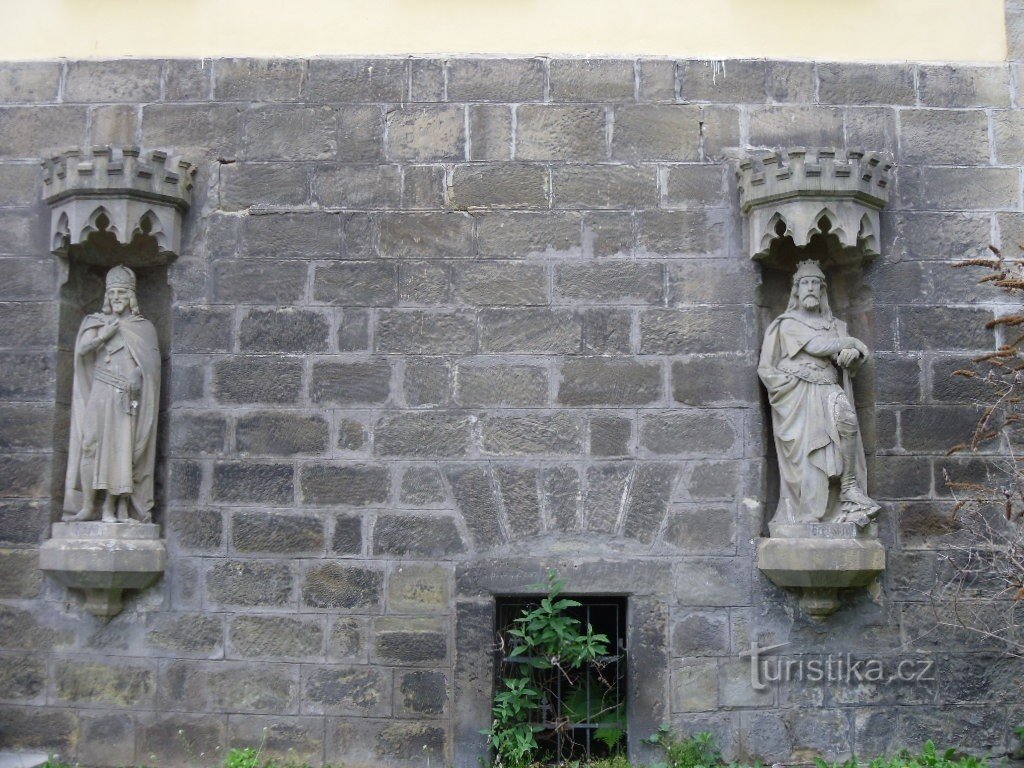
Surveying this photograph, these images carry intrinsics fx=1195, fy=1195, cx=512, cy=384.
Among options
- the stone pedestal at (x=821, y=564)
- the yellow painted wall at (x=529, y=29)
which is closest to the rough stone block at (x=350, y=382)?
the yellow painted wall at (x=529, y=29)

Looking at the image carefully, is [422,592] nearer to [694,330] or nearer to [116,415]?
[116,415]

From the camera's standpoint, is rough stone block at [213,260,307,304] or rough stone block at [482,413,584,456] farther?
rough stone block at [213,260,307,304]

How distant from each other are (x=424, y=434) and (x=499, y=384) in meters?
0.48

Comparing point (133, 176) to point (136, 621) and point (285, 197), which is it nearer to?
point (285, 197)

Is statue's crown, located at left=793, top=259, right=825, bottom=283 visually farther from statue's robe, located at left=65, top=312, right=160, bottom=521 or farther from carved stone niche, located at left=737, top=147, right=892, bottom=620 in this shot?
statue's robe, located at left=65, top=312, right=160, bottom=521

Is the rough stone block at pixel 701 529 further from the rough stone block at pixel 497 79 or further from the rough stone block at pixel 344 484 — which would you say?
the rough stone block at pixel 497 79

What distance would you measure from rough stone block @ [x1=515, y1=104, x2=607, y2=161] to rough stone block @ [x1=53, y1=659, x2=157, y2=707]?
3.47 meters

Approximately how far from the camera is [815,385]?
627cm

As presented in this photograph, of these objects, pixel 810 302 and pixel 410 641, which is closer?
pixel 410 641

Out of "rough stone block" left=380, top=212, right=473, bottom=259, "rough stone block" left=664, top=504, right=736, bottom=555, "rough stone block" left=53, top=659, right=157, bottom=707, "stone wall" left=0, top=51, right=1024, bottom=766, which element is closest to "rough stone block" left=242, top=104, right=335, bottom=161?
"stone wall" left=0, top=51, right=1024, bottom=766

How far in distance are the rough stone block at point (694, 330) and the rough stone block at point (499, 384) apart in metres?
0.60

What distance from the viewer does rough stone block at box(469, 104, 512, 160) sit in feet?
21.7

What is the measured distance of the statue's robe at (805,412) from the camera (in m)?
6.20

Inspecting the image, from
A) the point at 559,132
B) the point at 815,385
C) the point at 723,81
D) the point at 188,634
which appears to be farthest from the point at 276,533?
the point at 723,81
